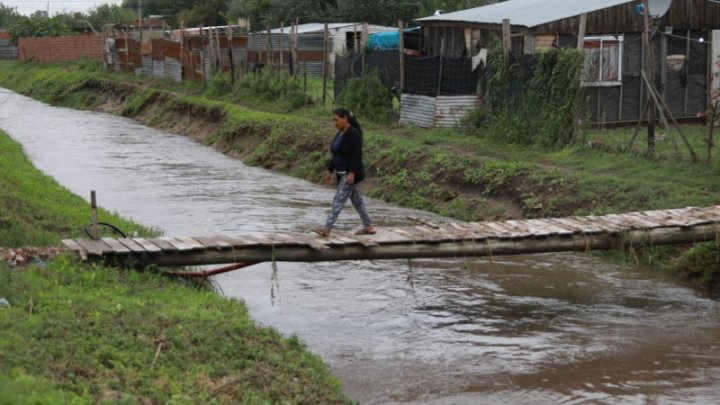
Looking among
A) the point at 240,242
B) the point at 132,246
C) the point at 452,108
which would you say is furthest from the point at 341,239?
the point at 452,108

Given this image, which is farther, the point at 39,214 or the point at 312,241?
the point at 39,214

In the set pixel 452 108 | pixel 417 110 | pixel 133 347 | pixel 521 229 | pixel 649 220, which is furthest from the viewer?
pixel 417 110

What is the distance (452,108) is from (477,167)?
4298 millimetres

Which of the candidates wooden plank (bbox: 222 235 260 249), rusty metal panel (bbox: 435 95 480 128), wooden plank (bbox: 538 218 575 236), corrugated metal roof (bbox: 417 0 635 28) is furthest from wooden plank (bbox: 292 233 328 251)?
corrugated metal roof (bbox: 417 0 635 28)

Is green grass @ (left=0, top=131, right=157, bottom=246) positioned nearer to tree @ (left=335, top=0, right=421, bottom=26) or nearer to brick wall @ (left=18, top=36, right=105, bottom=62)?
tree @ (left=335, top=0, right=421, bottom=26)

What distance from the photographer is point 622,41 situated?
23094mm

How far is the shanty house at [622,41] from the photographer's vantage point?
22.7 metres

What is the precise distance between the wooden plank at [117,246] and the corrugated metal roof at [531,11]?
44.4ft

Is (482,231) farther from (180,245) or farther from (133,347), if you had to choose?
(133,347)

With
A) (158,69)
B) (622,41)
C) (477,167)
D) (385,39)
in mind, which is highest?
(385,39)

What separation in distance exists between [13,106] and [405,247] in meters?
34.8

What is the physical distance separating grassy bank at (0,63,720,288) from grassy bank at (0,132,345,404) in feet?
22.3

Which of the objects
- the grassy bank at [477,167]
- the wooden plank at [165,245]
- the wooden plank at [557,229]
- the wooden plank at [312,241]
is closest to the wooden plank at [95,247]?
the wooden plank at [165,245]

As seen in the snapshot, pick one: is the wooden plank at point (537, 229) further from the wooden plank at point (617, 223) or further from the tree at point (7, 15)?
the tree at point (7, 15)
